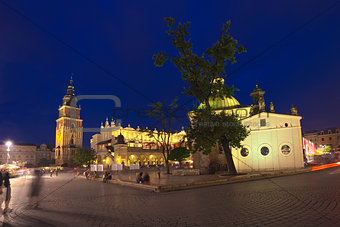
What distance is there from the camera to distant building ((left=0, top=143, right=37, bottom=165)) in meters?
122

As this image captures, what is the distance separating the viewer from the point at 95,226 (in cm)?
684

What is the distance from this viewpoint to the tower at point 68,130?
115 metres

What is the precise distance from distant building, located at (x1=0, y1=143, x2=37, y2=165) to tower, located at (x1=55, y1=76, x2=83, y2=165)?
19016 millimetres

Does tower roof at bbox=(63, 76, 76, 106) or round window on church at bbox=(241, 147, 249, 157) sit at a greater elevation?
tower roof at bbox=(63, 76, 76, 106)

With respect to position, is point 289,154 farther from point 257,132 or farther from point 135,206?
point 135,206

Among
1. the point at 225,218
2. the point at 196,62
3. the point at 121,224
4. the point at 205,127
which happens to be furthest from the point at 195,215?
the point at 196,62

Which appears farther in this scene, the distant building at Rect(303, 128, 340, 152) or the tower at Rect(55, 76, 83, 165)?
the tower at Rect(55, 76, 83, 165)

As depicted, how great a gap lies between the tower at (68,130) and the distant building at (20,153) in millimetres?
19016

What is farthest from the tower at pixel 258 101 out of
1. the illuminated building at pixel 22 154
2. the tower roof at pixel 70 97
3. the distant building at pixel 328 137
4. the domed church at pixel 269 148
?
the illuminated building at pixel 22 154

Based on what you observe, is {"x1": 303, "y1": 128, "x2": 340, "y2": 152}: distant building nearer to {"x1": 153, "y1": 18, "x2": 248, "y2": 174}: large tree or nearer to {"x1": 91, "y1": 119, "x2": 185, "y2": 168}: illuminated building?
{"x1": 91, "y1": 119, "x2": 185, "y2": 168}: illuminated building

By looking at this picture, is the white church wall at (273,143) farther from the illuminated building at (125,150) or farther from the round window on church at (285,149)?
the illuminated building at (125,150)

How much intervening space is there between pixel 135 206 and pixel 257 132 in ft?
90.1

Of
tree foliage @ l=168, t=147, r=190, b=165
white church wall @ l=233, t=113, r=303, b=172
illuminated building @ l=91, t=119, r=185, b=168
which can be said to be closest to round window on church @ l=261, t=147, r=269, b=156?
white church wall @ l=233, t=113, r=303, b=172

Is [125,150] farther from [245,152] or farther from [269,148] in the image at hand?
[269,148]
